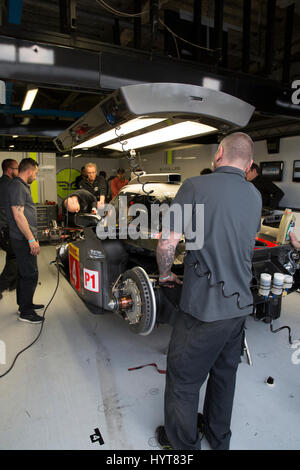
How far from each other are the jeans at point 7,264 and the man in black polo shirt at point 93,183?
3.96 feet

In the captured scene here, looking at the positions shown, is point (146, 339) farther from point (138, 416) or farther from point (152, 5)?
point (152, 5)

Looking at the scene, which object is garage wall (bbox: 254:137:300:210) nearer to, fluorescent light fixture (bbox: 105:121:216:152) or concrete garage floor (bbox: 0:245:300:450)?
concrete garage floor (bbox: 0:245:300:450)

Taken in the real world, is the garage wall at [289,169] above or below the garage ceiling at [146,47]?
below

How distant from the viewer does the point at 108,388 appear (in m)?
2.05

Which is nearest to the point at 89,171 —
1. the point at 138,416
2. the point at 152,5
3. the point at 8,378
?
the point at 152,5

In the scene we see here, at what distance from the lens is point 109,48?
2.98m

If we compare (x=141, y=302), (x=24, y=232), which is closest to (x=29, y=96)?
(x=24, y=232)

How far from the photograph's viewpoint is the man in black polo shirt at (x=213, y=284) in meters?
1.32

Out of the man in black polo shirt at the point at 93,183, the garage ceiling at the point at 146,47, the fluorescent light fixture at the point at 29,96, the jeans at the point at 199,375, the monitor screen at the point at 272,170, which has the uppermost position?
the garage ceiling at the point at 146,47

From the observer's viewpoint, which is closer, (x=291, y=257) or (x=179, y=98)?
(x=179, y=98)

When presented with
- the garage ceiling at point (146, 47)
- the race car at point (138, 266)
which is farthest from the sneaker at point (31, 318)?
the garage ceiling at point (146, 47)

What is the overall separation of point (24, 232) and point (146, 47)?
454 centimetres

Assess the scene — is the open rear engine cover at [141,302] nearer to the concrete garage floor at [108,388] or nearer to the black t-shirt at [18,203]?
the concrete garage floor at [108,388]
